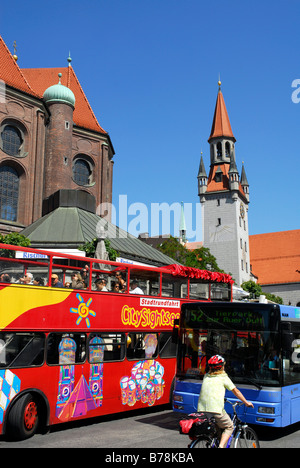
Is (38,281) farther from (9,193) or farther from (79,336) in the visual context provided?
(9,193)

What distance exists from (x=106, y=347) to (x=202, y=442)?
520 centimetres

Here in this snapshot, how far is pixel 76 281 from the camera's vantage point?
9.87m

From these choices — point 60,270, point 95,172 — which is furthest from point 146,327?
point 95,172

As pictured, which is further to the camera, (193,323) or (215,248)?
(215,248)

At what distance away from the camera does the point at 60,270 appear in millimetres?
9516

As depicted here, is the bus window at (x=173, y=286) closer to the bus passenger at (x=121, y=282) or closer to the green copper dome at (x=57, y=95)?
the bus passenger at (x=121, y=282)

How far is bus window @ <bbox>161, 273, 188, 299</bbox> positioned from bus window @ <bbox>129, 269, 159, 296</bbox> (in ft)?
0.87

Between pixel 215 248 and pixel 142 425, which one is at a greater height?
pixel 215 248

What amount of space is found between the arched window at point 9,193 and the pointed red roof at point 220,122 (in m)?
54.9

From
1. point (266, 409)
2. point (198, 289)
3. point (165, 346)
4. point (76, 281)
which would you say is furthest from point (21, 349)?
point (198, 289)

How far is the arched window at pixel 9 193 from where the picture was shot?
124ft

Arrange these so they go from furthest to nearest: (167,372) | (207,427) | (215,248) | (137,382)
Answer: (215,248) → (167,372) → (137,382) → (207,427)

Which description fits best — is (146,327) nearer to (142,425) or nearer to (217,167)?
(142,425)
